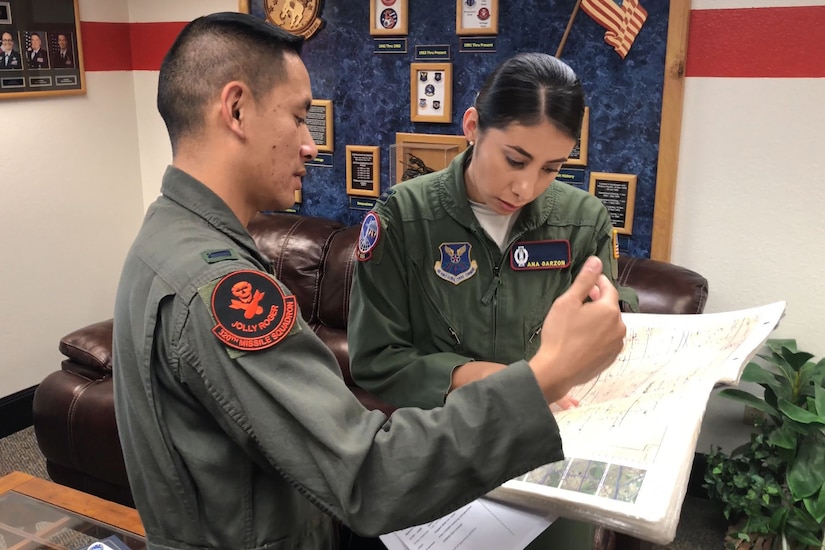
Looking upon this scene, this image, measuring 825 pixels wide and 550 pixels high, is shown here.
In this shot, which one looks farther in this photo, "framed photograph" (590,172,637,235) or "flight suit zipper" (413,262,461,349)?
"framed photograph" (590,172,637,235)

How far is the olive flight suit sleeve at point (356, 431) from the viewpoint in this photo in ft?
2.61

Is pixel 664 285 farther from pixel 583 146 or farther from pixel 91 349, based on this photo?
pixel 91 349

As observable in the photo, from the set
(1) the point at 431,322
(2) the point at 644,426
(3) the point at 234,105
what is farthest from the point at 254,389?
(1) the point at 431,322

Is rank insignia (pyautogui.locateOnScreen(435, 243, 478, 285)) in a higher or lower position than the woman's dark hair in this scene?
lower

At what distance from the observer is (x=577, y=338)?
0.87 meters

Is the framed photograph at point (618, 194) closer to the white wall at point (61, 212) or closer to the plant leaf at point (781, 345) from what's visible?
the plant leaf at point (781, 345)

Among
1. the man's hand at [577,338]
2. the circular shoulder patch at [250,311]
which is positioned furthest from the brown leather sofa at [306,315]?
the circular shoulder patch at [250,311]

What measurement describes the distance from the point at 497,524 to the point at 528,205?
2.25 ft

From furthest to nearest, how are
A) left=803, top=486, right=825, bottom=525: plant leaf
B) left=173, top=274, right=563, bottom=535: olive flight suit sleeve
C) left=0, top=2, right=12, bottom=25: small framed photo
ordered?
left=0, top=2, right=12, bottom=25: small framed photo
left=803, top=486, right=825, bottom=525: plant leaf
left=173, top=274, right=563, bottom=535: olive flight suit sleeve

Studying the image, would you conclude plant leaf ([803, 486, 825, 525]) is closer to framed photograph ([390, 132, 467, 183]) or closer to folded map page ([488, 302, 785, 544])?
folded map page ([488, 302, 785, 544])

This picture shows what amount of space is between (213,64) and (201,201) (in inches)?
8.2

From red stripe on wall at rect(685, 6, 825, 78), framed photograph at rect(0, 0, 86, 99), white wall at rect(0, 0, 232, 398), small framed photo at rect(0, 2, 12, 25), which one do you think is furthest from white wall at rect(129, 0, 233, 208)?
red stripe on wall at rect(685, 6, 825, 78)

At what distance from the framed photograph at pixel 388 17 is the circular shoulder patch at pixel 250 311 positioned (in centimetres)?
239

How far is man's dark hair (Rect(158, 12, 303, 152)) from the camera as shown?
990 millimetres
